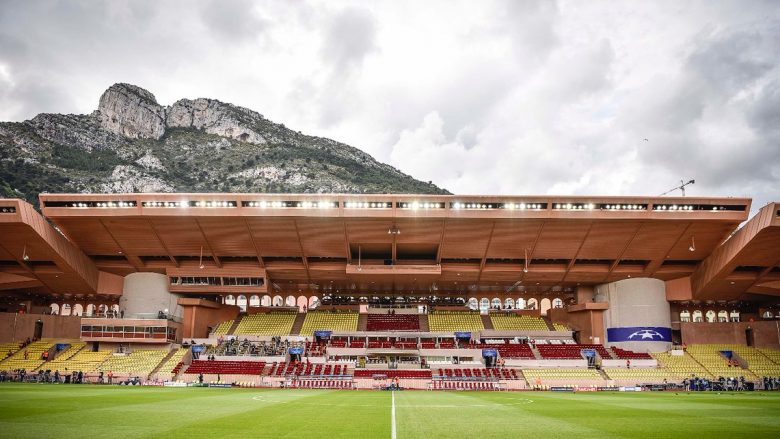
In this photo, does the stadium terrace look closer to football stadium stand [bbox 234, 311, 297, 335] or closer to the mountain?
football stadium stand [bbox 234, 311, 297, 335]

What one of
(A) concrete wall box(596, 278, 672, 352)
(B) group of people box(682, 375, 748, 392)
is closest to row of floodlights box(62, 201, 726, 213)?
(A) concrete wall box(596, 278, 672, 352)

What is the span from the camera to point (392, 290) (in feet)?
226

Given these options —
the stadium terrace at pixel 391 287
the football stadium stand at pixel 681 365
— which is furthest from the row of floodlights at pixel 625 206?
the football stadium stand at pixel 681 365

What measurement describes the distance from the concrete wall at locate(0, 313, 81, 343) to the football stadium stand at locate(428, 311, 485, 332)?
45002 mm

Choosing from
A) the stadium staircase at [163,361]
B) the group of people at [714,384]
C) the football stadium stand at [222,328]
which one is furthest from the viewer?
the football stadium stand at [222,328]

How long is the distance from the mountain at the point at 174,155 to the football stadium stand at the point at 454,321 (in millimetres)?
62340

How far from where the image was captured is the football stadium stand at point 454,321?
211 ft

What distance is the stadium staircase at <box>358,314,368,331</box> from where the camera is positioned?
65.0 metres

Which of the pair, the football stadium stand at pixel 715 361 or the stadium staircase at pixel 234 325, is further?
the stadium staircase at pixel 234 325

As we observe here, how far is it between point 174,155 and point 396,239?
108830 mm

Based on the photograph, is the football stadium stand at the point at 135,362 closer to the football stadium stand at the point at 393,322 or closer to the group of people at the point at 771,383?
the football stadium stand at the point at 393,322

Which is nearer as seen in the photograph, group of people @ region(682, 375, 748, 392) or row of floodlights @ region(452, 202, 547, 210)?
group of people @ region(682, 375, 748, 392)

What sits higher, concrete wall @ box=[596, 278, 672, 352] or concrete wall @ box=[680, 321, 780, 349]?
concrete wall @ box=[596, 278, 672, 352]

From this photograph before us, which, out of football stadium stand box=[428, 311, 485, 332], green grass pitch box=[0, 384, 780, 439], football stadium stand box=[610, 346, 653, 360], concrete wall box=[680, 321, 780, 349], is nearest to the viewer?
green grass pitch box=[0, 384, 780, 439]
